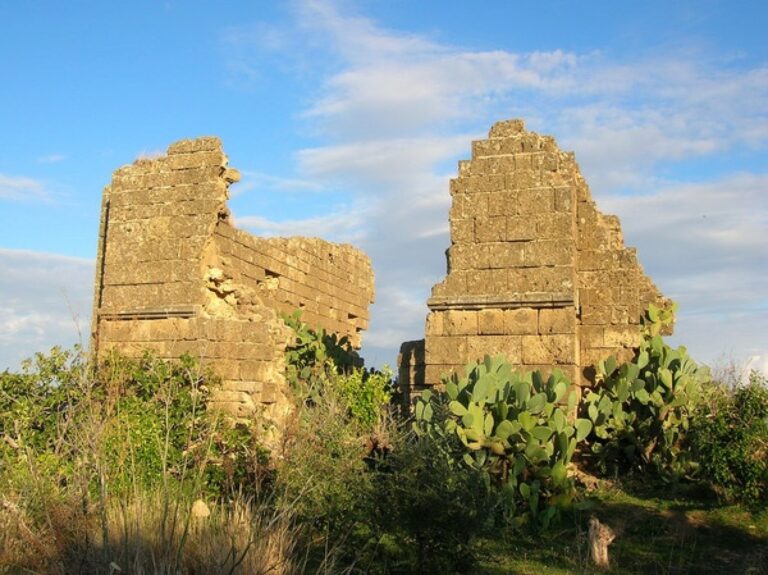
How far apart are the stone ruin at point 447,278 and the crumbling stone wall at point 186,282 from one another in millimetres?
18

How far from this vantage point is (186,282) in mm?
10602

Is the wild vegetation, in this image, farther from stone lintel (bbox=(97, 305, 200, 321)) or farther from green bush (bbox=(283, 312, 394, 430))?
stone lintel (bbox=(97, 305, 200, 321))

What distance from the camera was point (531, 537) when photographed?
7.61 metres

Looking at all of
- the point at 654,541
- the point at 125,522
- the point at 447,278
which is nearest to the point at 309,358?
the point at 447,278

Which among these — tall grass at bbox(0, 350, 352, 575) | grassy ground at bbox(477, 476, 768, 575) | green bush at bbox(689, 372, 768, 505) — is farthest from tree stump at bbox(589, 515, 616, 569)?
tall grass at bbox(0, 350, 352, 575)

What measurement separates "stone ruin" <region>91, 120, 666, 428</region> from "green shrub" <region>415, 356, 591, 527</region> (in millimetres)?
1079

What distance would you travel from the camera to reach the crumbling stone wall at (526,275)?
931cm

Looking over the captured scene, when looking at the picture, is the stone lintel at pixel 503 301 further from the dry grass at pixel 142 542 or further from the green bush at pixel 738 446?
the dry grass at pixel 142 542

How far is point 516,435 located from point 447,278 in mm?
2354

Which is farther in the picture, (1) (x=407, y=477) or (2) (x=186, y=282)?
(2) (x=186, y=282)

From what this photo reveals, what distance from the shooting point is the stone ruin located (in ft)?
30.9

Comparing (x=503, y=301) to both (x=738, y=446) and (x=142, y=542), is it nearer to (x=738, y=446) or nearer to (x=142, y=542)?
(x=738, y=446)

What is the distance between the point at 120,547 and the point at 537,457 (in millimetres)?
4390

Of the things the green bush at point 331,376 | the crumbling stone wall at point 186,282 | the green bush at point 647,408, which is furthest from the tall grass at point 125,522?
the green bush at point 647,408
